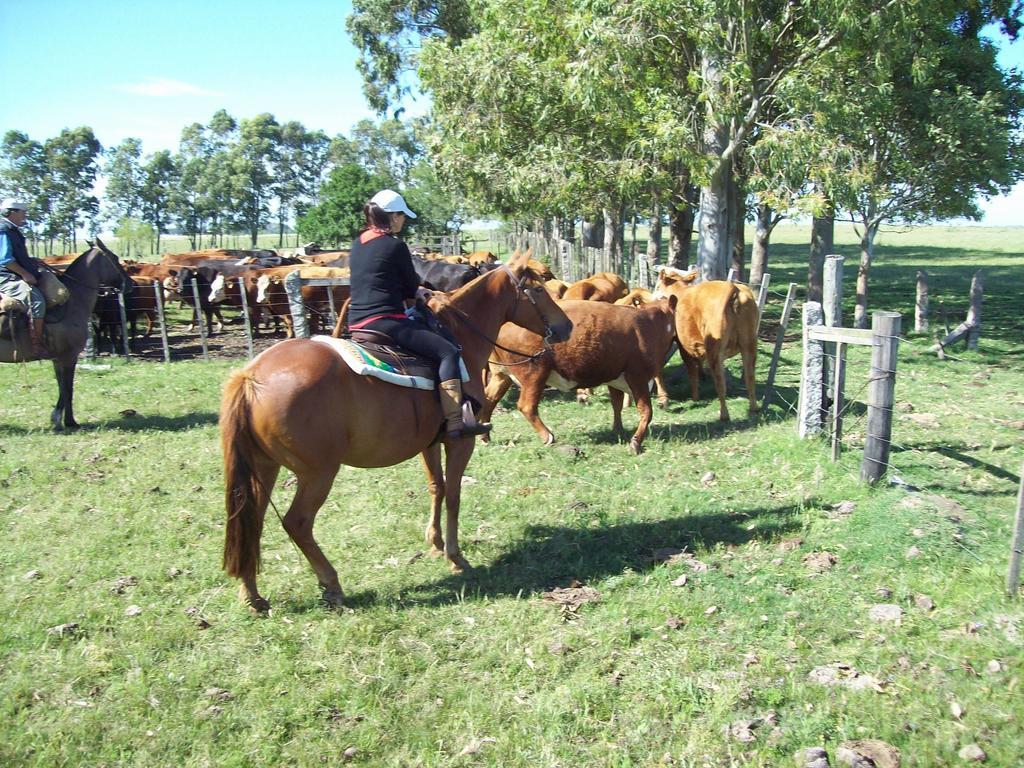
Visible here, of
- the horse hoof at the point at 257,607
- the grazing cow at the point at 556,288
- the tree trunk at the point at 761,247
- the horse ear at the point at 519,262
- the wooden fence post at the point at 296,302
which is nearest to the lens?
the horse hoof at the point at 257,607

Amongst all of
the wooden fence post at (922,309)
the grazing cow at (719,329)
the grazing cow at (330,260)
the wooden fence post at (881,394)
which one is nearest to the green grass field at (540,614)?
the wooden fence post at (881,394)

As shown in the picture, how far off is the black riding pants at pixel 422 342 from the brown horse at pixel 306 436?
0.85 ft

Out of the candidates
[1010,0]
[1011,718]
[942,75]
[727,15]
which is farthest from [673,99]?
[1011,718]

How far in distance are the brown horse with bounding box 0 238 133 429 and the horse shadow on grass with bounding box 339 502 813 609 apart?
687 centimetres

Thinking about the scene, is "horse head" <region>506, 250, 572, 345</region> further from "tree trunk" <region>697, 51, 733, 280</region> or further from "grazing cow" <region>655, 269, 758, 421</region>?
"tree trunk" <region>697, 51, 733, 280</region>

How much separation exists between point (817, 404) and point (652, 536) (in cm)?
316

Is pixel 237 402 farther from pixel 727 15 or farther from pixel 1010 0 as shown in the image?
pixel 1010 0

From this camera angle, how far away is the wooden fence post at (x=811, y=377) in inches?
354

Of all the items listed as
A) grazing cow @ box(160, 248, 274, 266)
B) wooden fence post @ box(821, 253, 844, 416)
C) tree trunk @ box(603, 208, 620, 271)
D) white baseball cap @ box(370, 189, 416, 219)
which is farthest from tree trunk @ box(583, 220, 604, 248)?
white baseball cap @ box(370, 189, 416, 219)

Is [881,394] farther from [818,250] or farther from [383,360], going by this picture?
[818,250]

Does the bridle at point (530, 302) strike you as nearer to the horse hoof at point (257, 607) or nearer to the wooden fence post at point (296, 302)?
the horse hoof at point (257, 607)

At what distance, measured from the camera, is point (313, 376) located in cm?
559

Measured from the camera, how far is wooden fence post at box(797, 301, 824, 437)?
354 inches

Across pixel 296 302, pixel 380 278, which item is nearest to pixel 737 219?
pixel 296 302
